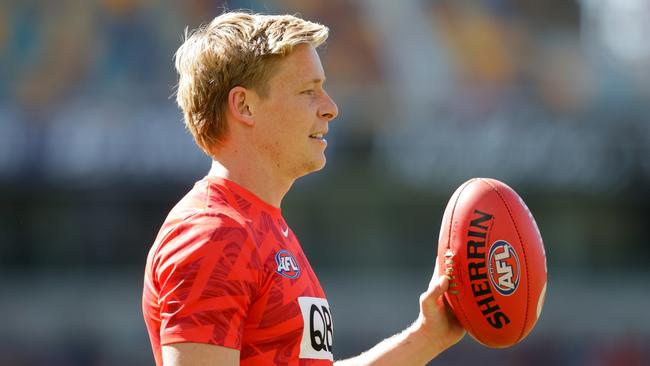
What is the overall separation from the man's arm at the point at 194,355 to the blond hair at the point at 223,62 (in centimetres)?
51

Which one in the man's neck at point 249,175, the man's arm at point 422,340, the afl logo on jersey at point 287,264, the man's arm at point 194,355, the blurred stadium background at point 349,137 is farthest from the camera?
the blurred stadium background at point 349,137

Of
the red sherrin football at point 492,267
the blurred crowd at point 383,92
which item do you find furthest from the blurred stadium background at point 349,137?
the red sherrin football at point 492,267

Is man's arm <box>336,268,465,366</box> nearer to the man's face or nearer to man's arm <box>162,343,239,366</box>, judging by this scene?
the man's face

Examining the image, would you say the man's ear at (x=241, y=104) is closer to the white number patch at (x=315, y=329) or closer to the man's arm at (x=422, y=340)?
the white number patch at (x=315, y=329)

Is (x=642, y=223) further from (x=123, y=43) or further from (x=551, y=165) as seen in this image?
(x=123, y=43)

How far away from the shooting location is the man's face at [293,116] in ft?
8.05

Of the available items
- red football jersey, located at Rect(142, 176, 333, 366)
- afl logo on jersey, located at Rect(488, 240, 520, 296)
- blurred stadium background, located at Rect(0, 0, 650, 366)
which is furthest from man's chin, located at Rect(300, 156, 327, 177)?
blurred stadium background, located at Rect(0, 0, 650, 366)

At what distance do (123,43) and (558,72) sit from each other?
5493mm

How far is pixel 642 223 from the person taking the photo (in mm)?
15992

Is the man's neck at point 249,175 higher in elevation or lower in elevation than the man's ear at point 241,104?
lower

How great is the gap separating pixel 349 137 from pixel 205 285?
40.4 ft

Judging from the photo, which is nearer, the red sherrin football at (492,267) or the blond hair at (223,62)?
the blond hair at (223,62)

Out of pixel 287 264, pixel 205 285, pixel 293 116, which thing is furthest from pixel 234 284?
pixel 293 116

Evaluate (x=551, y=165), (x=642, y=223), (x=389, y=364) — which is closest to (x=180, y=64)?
(x=389, y=364)
